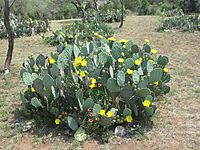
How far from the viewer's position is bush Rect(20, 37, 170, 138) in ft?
10.8

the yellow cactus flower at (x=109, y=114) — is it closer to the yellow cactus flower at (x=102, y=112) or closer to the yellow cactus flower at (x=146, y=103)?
the yellow cactus flower at (x=102, y=112)

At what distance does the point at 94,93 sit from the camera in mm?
3559

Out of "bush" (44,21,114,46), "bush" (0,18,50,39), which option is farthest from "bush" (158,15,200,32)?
"bush" (0,18,50,39)

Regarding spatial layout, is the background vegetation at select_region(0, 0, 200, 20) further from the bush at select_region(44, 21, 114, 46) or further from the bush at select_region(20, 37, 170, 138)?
the bush at select_region(20, 37, 170, 138)

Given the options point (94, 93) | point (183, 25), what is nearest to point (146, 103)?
point (94, 93)

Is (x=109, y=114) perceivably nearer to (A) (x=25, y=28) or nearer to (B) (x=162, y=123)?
(B) (x=162, y=123)

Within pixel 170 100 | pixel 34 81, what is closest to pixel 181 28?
pixel 170 100

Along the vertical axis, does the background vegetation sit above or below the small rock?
above

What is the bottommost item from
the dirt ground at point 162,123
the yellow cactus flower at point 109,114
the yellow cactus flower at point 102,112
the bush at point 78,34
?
the dirt ground at point 162,123

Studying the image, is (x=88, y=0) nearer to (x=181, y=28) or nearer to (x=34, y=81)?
(x=181, y=28)

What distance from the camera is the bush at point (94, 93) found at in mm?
3287

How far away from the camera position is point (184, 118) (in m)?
3.69

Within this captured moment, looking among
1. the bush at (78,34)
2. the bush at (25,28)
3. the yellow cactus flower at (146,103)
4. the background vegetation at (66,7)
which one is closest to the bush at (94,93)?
the yellow cactus flower at (146,103)

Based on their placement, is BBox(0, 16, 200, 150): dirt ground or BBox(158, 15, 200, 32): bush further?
BBox(158, 15, 200, 32): bush
